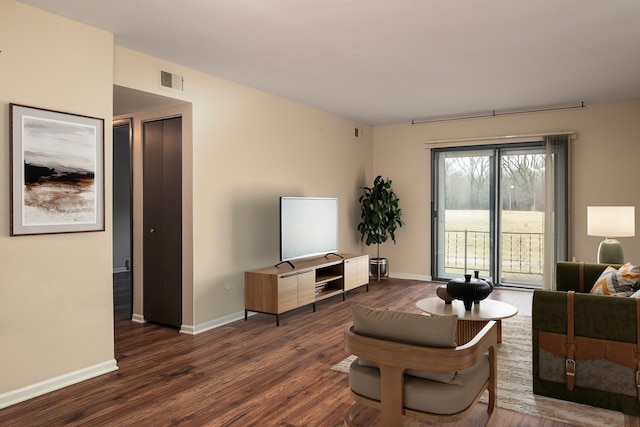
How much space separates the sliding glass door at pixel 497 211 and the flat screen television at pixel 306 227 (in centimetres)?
222

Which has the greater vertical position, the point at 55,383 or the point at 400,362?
the point at 400,362

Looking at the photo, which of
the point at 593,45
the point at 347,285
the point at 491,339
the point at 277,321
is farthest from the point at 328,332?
the point at 593,45

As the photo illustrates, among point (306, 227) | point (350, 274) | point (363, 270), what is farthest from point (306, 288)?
point (363, 270)

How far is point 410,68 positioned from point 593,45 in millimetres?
1587

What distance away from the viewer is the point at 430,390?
2174mm

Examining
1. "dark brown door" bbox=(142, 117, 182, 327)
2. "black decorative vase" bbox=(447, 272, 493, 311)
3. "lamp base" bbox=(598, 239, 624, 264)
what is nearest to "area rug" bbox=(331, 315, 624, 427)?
"black decorative vase" bbox=(447, 272, 493, 311)

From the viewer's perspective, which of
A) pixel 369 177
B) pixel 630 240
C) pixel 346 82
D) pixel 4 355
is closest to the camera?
pixel 4 355

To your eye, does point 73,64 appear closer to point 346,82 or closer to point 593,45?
point 346,82

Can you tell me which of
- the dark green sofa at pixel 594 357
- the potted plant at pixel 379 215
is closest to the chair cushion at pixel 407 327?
the dark green sofa at pixel 594 357

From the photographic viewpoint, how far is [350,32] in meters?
3.55

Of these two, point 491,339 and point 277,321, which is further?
point 277,321

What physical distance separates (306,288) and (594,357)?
3032mm

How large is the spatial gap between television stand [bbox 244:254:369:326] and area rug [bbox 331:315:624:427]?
1.27 meters

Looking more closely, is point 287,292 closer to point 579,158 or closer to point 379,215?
point 379,215
